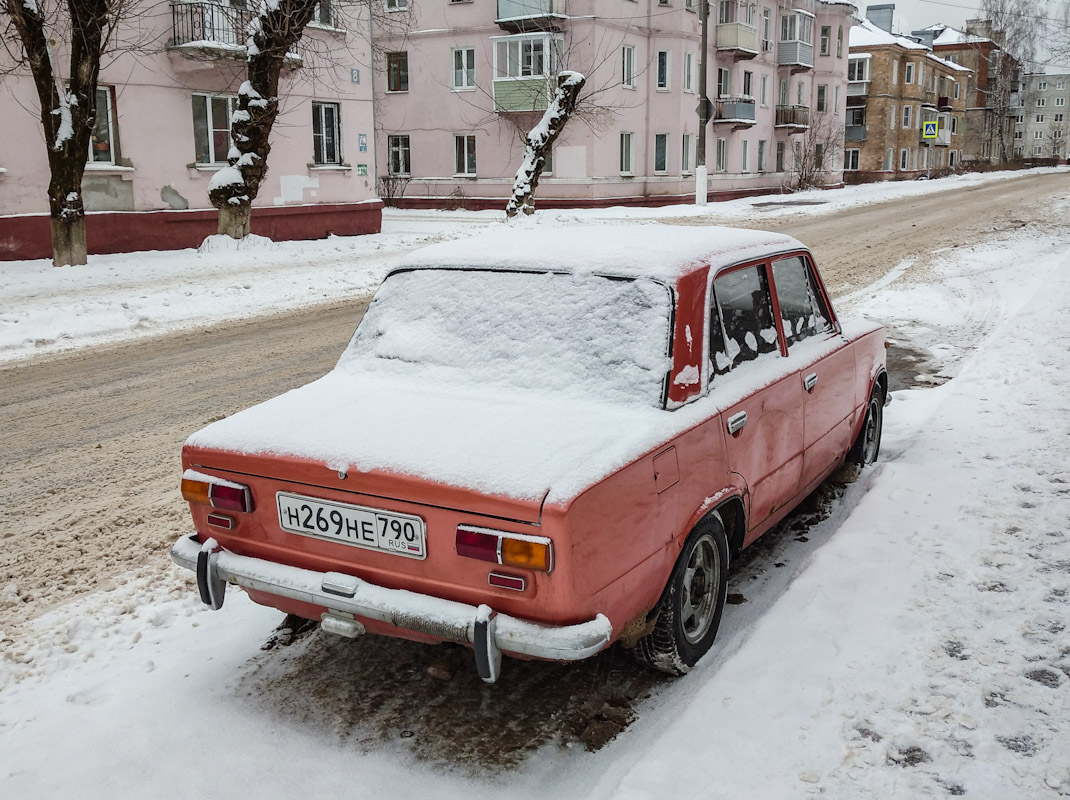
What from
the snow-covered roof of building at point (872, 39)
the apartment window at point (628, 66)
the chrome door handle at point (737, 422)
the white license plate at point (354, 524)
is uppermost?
the snow-covered roof of building at point (872, 39)

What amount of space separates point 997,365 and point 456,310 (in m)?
5.84

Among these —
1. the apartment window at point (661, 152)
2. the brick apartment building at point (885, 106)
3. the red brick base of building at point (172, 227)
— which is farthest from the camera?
the brick apartment building at point (885, 106)

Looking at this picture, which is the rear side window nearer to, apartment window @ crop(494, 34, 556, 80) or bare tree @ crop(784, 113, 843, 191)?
apartment window @ crop(494, 34, 556, 80)

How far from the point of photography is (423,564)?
310cm

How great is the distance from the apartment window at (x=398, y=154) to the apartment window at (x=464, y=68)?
3.14 m

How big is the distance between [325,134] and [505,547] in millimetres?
23223

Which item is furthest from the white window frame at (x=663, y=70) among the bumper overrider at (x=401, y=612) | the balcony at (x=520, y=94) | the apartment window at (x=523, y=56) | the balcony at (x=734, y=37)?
the bumper overrider at (x=401, y=612)

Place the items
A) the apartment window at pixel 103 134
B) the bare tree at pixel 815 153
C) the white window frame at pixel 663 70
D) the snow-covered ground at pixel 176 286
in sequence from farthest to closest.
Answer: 1. the bare tree at pixel 815 153
2. the white window frame at pixel 663 70
3. the apartment window at pixel 103 134
4. the snow-covered ground at pixel 176 286

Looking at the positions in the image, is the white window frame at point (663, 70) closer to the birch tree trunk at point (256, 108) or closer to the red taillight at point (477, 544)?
the birch tree trunk at point (256, 108)

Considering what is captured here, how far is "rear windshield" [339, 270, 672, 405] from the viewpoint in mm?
3641

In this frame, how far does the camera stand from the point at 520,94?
34.2m

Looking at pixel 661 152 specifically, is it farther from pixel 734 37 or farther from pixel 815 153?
pixel 815 153

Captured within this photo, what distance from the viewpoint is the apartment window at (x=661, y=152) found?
37.2m

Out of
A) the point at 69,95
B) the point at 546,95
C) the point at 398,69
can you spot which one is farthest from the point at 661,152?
the point at 69,95
